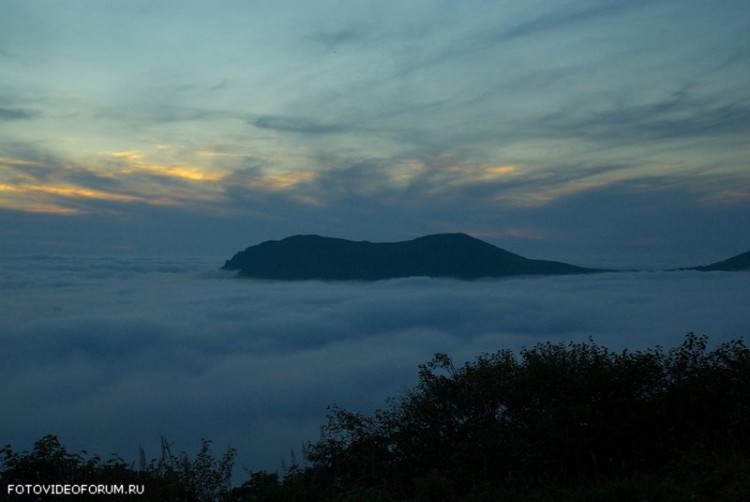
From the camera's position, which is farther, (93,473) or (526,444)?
(526,444)

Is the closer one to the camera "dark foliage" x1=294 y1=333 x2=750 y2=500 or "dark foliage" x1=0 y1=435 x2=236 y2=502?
"dark foliage" x1=0 y1=435 x2=236 y2=502

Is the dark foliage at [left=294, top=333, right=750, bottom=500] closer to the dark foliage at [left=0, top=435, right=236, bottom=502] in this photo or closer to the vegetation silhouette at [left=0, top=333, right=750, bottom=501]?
the vegetation silhouette at [left=0, top=333, right=750, bottom=501]

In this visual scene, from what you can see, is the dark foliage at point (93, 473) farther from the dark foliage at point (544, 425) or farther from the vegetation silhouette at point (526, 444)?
the dark foliage at point (544, 425)

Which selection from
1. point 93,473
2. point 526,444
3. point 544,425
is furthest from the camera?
point 544,425

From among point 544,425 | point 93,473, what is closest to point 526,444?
point 544,425

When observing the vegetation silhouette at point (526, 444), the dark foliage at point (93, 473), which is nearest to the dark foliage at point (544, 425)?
the vegetation silhouette at point (526, 444)

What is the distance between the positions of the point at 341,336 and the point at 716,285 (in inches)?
4447

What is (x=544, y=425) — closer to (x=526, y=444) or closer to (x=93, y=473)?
(x=526, y=444)

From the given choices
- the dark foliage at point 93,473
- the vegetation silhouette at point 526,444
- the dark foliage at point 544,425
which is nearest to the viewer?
the vegetation silhouette at point 526,444

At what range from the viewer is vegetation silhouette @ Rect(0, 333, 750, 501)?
372 inches

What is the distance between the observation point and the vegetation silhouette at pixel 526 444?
31.0ft

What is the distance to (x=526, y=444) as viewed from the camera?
11609mm

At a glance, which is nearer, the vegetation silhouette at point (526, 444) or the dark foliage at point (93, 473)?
the vegetation silhouette at point (526, 444)

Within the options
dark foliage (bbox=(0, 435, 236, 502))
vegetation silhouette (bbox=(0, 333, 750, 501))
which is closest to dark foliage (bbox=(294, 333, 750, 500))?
vegetation silhouette (bbox=(0, 333, 750, 501))
